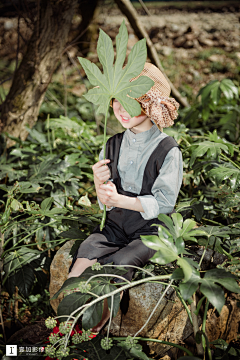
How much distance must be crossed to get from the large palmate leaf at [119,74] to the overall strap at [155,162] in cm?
25

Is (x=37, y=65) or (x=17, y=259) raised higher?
(x=37, y=65)

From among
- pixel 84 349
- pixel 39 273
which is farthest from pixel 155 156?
pixel 39 273

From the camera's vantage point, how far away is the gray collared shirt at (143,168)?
3.81 ft

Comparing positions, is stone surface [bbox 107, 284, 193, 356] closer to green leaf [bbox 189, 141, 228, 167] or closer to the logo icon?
the logo icon

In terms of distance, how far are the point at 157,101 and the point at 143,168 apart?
29 cm

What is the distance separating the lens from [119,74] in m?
1.01

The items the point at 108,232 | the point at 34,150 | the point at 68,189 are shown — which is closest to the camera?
the point at 108,232

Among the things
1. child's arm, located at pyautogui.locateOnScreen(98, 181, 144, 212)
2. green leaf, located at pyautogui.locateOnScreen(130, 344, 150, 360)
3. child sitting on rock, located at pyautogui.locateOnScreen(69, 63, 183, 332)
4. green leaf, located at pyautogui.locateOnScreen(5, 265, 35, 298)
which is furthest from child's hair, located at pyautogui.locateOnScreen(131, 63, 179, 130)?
green leaf, located at pyautogui.locateOnScreen(5, 265, 35, 298)

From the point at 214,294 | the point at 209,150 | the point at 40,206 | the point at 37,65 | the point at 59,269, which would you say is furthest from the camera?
the point at 37,65

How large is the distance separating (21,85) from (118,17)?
16.8 feet

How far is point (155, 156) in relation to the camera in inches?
47.4

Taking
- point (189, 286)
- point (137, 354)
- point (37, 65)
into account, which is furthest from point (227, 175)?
point (37, 65)

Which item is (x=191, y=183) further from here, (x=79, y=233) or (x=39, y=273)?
(x=39, y=273)

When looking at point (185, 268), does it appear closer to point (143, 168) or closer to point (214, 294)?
point (214, 294)
